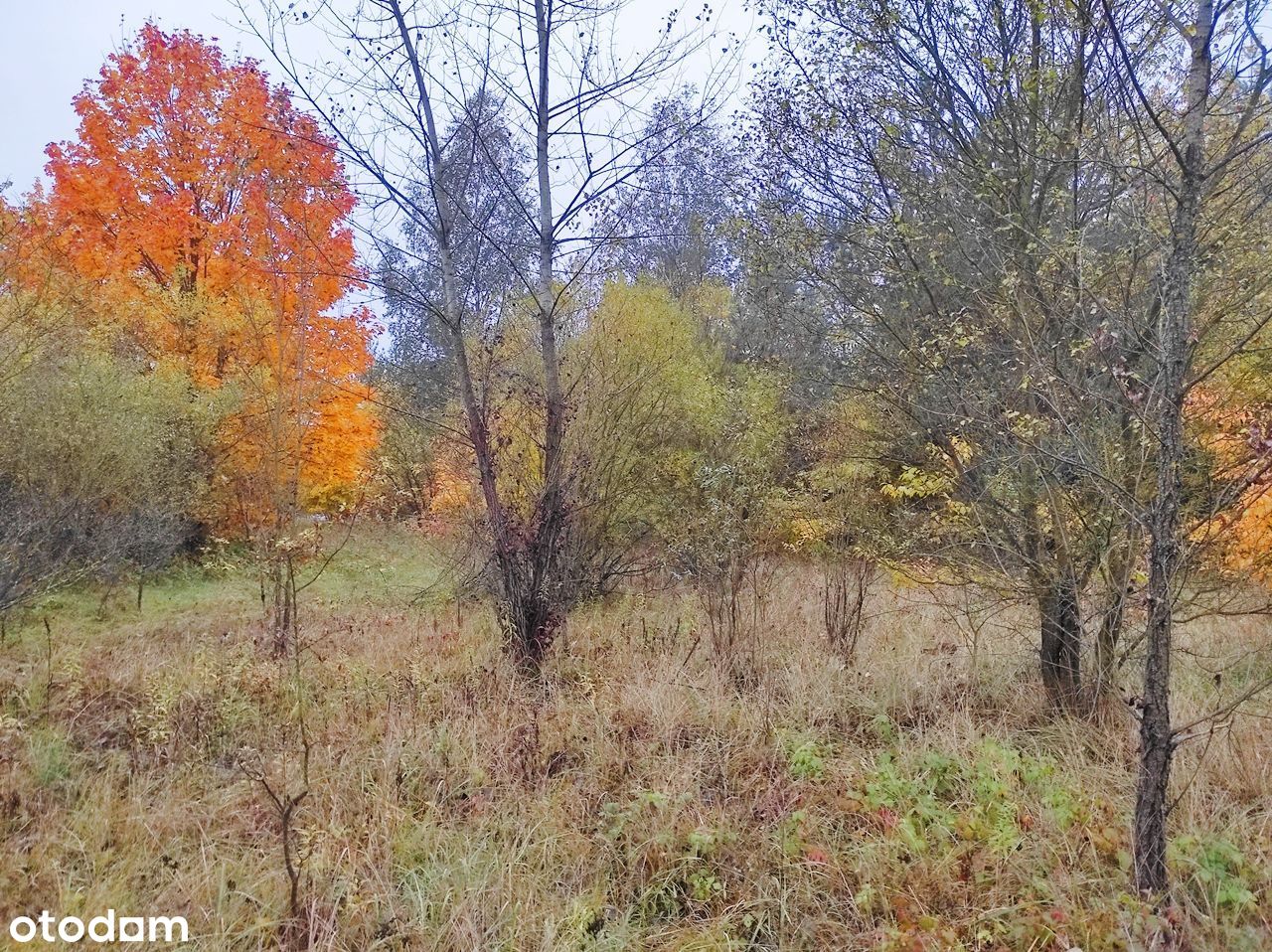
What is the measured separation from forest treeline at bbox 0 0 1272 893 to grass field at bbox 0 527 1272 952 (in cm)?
44

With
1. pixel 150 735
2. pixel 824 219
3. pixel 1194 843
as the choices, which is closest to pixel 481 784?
pixel 150 735

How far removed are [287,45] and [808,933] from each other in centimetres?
628

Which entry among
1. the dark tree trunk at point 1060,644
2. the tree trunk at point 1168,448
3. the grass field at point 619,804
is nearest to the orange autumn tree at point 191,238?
the grass field at point 619,804

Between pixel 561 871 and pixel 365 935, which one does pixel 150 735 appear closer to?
pixel 365 935

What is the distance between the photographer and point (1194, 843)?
259 cm

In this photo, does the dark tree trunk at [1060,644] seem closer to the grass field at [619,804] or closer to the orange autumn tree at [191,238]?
the grass field at [619,804]

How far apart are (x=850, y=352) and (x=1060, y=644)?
8.48ft

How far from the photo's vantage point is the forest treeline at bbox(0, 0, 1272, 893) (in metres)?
3.04

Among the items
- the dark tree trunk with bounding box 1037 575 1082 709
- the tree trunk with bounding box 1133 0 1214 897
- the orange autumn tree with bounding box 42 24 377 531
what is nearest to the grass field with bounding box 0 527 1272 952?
the dark tree trunk with bounding box 1037 575 1082 709

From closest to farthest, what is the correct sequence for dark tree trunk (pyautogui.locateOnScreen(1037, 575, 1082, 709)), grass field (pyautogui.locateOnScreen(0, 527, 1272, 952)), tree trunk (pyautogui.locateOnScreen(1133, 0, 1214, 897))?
tree trunk (pyautogui.locateOnScreen(1133, 0, 1214, 897)) < grass field (pyautogui.locateOnScreen(0, 527, 1272, 952)) < dark tree trunk (pyautogui.locateOnScreen(1037, 575, 1082, 709))

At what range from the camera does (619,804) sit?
323cm

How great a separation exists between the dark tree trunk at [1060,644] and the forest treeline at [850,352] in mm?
24

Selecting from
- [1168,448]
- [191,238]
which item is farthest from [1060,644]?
[191,238]

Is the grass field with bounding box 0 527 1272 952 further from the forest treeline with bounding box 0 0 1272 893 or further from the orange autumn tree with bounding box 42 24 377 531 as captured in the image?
the orange autumn tree with bounding box 42 24 377 531
